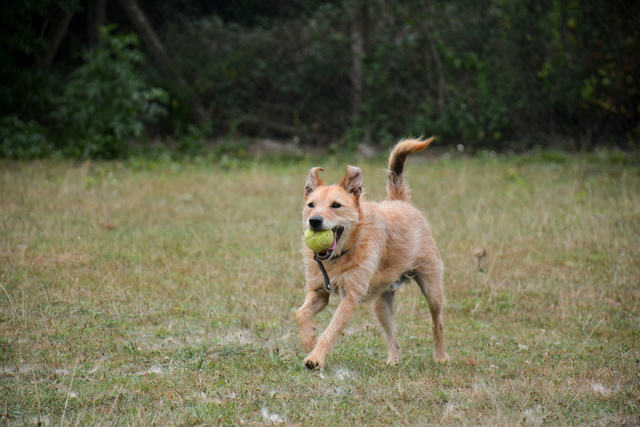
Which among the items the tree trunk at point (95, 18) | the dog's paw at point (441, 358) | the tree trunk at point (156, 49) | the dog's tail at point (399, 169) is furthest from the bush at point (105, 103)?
the dog's paw at point (441, 358)

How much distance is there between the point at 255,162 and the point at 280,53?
356cm

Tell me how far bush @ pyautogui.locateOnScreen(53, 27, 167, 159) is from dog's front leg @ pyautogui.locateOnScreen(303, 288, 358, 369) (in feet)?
28.4

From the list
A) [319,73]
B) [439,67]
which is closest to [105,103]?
[319,73]

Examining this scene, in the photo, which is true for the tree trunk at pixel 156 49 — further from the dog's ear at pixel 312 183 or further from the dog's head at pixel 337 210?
the dog's head at pixel 337 210

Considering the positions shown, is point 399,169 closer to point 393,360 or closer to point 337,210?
point 337,210

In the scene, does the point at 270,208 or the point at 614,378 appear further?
the point at 270,208

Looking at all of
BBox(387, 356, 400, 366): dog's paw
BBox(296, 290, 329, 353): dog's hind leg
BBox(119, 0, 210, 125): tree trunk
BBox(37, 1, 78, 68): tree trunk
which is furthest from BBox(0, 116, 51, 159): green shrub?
BBox(387, 356, 400, 366): dog's paw

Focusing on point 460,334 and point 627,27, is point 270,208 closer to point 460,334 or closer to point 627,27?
point 460,334

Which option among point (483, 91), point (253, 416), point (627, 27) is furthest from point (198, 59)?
point (253, 416)

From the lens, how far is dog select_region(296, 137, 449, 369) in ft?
12.7

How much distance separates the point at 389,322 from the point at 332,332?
84 centimetres

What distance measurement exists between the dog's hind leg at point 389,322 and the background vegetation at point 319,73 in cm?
841

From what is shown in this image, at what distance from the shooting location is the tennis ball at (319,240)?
12.6 ft

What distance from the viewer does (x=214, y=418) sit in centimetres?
321
